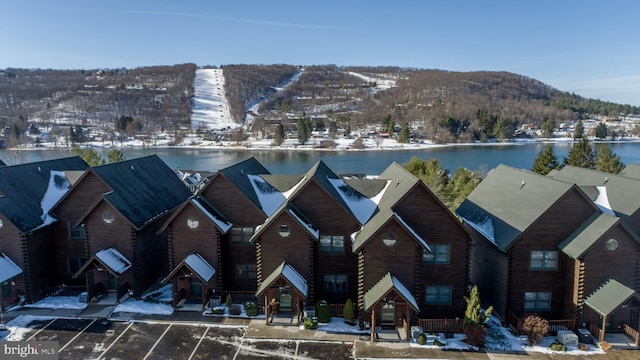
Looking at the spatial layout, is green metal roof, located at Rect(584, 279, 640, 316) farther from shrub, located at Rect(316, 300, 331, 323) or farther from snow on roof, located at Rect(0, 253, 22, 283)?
snow on roof, located at Rect(0, 253, 22, 283)

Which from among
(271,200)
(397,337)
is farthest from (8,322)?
(397,337)

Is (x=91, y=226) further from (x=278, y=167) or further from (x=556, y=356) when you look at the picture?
(x=278, y=167)

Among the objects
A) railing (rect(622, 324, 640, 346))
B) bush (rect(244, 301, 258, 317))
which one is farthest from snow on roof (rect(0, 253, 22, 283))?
railing (rect(622, 324, 640, 346))

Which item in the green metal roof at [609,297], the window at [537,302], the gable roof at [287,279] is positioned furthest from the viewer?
the window at [537,302]

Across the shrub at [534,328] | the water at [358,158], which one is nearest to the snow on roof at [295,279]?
the shrub at [534,328]

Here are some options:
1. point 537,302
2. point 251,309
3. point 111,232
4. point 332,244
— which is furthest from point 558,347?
point 111,232

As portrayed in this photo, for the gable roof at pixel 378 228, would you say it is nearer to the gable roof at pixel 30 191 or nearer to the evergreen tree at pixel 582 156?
the gable roof at pixel 30 191
